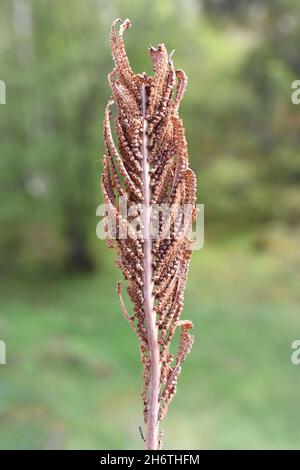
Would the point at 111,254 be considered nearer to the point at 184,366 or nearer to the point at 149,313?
the point at 184,366

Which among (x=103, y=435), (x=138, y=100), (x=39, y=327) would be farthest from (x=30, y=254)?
(x=138, y=100)

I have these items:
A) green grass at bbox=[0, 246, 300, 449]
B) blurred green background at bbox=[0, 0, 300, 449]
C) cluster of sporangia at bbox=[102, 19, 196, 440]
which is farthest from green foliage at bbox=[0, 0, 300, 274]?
cluster of sporangia at bbox=[102, 19, 196, 440]

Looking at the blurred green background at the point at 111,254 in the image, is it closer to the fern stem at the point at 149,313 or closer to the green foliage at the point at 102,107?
the green foliage at the point at 102,107

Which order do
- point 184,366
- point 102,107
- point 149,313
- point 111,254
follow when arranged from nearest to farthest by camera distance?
point 149,313 → point 184,366 → point 102,107 → point 111,254

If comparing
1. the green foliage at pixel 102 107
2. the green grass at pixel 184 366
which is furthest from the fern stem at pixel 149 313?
the green foliage at pixel 102 107

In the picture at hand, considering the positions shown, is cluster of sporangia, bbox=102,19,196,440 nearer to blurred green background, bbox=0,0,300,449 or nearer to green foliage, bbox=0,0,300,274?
blurred green background, bbox=0,0,300,449

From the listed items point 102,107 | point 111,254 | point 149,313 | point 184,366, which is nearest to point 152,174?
point 149,313
